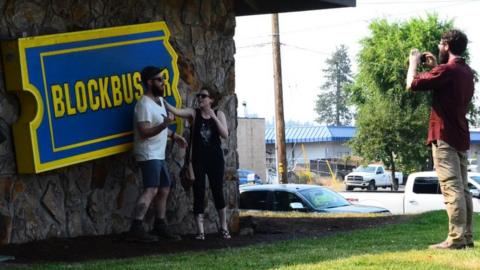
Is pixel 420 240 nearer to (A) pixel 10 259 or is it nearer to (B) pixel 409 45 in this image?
(A) pixel 10 259

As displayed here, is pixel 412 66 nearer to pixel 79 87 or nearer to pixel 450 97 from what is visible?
pixel 450 97

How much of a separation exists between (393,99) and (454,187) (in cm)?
3190

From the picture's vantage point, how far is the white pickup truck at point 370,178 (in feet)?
156

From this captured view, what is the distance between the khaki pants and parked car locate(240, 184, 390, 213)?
25.4 feet

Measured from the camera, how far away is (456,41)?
6.63 m

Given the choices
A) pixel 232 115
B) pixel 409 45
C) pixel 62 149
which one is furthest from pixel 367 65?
pixel 62 149

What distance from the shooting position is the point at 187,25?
938 centimetres

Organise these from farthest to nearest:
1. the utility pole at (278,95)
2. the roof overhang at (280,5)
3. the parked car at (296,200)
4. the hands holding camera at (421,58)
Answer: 1. the utility pole at (278,95)
2. the parked car at (296,200)
3. the roof overhang at (280,5)
4. the hands holding camera at (421,58)

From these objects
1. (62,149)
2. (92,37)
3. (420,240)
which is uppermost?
(92,37)

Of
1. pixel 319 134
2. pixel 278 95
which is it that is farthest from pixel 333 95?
pixel 278 95

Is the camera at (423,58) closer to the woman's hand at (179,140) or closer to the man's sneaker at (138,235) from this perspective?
the woman's hand at (179,140)

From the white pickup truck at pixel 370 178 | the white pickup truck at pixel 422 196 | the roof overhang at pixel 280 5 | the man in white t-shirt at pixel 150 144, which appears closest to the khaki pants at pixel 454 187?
the man in white t-shirt at pixel 150 144

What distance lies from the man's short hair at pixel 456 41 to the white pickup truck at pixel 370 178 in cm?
4101

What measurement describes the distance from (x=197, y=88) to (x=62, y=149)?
247 cm
